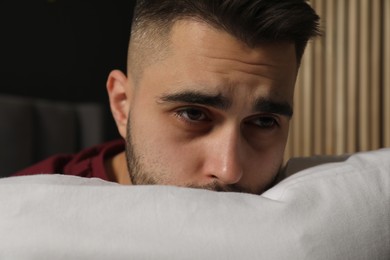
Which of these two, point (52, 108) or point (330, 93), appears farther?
point (330, 93)

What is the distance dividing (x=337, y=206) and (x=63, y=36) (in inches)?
79.9

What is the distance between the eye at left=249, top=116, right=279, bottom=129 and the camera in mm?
Answer: 1046

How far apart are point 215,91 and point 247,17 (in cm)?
17

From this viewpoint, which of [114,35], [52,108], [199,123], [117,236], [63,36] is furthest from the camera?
[114,35]

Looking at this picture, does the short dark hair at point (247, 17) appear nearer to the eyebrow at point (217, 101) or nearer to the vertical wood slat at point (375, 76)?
the eyebrow at point (217, 101)

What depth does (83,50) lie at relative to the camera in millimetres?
2562

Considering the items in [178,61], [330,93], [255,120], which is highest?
[178,61]

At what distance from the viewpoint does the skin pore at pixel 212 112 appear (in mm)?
965

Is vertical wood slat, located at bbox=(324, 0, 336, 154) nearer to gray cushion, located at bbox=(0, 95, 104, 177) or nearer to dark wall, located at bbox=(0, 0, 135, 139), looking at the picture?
dark wall, located at bbox=(0, 0, 135, 139)

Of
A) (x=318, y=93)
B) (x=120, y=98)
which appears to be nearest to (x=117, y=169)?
(x=120, y=98)

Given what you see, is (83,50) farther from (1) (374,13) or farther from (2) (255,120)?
(2) (255,120)

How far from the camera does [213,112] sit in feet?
3.21

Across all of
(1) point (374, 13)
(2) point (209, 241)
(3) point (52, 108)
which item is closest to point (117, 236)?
(2) point (209, 241)

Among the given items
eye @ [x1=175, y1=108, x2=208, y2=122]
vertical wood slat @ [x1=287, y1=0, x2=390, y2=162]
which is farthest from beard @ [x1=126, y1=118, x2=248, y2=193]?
vertical wood slat @ [x1=287, y1=0, x2=390, y2=162]
